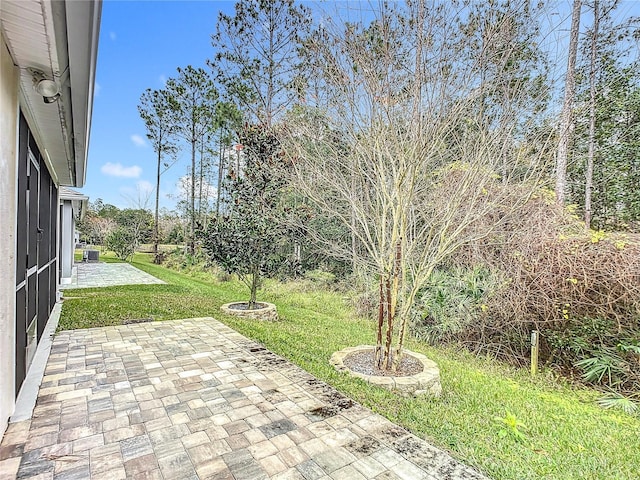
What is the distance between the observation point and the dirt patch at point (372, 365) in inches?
166

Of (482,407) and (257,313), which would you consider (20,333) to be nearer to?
(257,313)

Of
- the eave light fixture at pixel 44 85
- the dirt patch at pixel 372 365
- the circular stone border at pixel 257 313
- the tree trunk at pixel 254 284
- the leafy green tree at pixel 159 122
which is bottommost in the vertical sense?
the circular stone border at pixel 257 313

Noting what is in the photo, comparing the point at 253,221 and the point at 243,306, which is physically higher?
the point at 253,221

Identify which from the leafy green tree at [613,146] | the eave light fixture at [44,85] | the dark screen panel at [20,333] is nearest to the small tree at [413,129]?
the eave light fixture at [44,85]

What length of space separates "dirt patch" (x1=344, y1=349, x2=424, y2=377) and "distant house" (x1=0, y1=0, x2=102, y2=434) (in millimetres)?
3405

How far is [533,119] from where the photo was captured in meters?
4.20

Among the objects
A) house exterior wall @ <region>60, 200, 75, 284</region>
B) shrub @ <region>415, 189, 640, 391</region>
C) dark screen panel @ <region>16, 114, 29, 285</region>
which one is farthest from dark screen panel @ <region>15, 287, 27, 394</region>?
house exterior wall @ <region>60, 200, 75, 284</region>

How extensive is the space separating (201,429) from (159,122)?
22.6 metres

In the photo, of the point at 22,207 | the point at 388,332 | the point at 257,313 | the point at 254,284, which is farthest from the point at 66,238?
the point at 388,332

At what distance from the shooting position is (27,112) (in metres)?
3.64

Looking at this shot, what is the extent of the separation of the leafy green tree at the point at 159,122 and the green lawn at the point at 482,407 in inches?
631

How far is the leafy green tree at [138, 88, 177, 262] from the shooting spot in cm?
2064

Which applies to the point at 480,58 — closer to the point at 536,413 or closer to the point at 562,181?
the point at 562,181

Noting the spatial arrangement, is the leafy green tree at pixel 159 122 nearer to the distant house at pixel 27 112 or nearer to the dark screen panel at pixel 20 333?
the distant house at pixel 27 112
